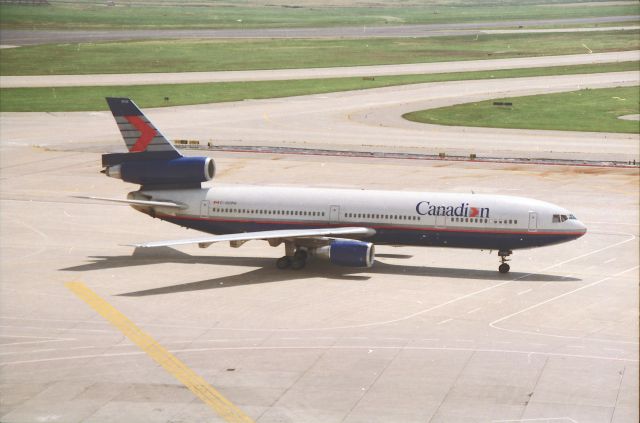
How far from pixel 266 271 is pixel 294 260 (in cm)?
171

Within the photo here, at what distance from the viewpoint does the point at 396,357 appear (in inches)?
1718

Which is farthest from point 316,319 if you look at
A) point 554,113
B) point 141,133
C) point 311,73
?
point 311,73

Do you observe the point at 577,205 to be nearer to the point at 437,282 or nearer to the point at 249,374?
the point at 437,282

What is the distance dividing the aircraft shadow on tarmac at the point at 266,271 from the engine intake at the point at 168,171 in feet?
14.8

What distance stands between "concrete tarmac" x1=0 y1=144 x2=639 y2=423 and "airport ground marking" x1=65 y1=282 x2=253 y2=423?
412 mm

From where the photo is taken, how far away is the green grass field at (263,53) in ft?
529

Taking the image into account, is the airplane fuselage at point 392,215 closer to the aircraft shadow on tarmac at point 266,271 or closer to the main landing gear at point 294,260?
the aircraft shadow on tarmac at point 266,271

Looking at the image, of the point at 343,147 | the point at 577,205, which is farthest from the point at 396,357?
the point at 343,147

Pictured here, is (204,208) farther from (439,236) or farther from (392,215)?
(439,236)

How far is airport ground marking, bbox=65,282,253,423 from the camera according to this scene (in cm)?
3759

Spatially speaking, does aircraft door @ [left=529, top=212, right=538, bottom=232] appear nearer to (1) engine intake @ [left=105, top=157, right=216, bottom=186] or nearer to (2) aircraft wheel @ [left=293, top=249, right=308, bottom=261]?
(2) aircraft wheel @ [left=293, top=249, right=308, bottom=261]

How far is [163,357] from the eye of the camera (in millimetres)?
43688

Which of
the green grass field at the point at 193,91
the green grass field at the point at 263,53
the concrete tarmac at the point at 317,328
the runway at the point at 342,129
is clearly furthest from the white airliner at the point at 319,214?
the green grass field at the point at 263,53

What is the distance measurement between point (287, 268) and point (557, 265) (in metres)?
15.5
